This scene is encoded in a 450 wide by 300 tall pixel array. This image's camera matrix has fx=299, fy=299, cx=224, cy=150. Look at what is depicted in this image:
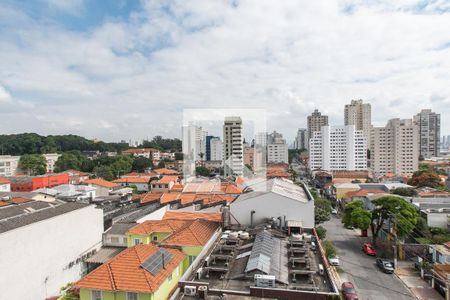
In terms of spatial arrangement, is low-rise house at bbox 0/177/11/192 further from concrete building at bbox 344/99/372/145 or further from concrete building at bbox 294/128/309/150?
concrete building at bbox 294/128/309/150

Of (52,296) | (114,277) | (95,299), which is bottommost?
(52,296)

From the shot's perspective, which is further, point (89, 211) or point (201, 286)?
point (89, 211)

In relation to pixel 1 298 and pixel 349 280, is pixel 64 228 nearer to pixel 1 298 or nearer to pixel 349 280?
pixel 1 298

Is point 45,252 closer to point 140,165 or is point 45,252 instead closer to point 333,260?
point 333,260

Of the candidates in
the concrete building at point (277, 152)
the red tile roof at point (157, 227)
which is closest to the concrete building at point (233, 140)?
the red tile roof at point (157, 227)

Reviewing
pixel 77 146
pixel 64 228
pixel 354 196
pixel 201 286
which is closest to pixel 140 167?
pixel 77 146

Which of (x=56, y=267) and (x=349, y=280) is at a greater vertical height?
(x=56, y=267)

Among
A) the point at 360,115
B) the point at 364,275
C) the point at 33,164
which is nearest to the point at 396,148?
the point at 360,115
